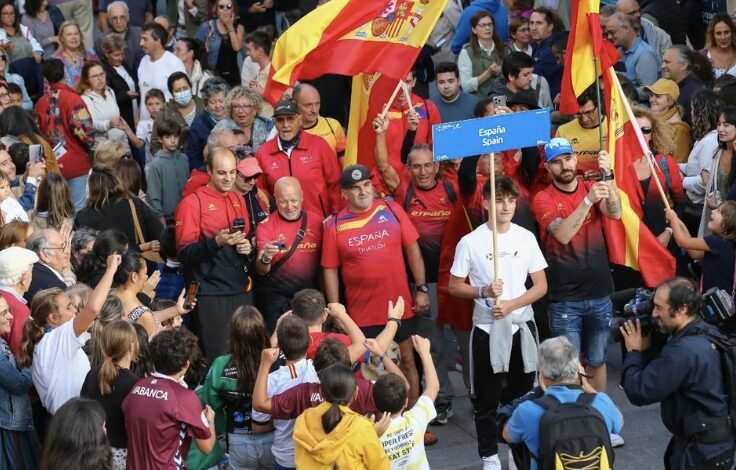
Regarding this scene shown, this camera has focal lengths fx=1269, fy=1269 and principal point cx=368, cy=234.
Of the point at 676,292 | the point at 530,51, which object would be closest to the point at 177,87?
the point at 530,51

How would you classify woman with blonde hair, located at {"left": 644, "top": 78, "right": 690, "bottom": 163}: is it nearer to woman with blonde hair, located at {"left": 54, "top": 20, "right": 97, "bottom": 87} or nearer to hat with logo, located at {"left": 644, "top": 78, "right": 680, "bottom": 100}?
hat with logo, located at {"left": 644, "top": 78, "right": 680, "bottom": 100}

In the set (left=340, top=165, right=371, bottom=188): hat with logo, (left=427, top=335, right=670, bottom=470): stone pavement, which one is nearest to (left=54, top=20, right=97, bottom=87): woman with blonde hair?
(left=340, top=165, right=371, bottom=188): hat with logo

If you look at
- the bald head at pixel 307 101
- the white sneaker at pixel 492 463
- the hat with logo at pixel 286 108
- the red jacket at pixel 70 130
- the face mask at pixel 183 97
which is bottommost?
the white sneaker at pixel 492 463

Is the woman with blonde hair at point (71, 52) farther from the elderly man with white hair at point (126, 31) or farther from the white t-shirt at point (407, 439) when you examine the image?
the white t-shirt at point (407, 439)

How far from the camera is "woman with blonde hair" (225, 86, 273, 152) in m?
11.9

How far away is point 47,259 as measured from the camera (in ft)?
30.4

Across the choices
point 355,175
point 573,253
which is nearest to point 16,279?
point 355,175

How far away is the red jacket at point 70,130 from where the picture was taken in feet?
44.5

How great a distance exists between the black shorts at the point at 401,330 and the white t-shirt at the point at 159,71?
5.87 metres

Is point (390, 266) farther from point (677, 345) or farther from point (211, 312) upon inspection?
point (677, 345)

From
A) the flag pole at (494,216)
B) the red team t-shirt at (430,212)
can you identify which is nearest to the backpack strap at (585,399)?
the flag pole at (494,216)

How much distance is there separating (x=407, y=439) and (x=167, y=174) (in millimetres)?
5904

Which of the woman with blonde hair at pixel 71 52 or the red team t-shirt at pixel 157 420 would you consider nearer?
the red team t-shirt at pixel 157 420

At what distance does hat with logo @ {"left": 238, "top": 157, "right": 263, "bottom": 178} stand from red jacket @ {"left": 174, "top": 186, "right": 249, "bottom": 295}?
0.28 meters
